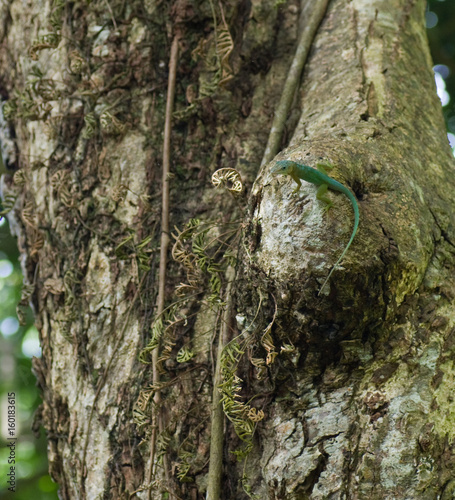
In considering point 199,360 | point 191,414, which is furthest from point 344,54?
point 191,414

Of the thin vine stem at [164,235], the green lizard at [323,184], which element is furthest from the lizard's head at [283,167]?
the thin vine stem at [164,235]

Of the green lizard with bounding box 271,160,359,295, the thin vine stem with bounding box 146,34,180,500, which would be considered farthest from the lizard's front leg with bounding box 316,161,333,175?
the thin vine stem with bounding box 146,34,180,500

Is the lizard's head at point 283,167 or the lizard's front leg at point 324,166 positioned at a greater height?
the lizard's head at point 283,167

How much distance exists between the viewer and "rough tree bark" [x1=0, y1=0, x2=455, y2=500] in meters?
1.54

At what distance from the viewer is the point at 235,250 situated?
1942 mm

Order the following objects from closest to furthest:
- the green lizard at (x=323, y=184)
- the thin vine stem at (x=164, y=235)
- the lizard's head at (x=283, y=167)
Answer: the green lizard at (x=323, y=184)
the lizard's head at (x=283, y=167)
the thin vine stem at (x=164, y=235)

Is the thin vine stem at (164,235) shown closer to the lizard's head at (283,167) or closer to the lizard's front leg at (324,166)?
the lizard's head at (283,167)

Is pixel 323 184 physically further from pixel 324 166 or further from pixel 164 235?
pixel 164 235

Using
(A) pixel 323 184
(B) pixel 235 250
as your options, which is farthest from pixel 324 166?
(B) pixel 235 250

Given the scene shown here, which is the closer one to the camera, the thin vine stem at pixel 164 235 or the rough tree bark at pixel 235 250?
the rough tree bark at pixel 235 250

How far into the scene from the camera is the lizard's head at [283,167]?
161 centimetres

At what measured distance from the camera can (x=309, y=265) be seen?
4.93 feet

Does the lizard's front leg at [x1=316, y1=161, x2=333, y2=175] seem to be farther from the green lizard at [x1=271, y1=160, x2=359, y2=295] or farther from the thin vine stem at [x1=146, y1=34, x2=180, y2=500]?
the thin vine stem at [x1=146, y1=34, x2=180, y2=500]

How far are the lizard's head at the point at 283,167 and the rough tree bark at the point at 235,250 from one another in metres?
0.05
